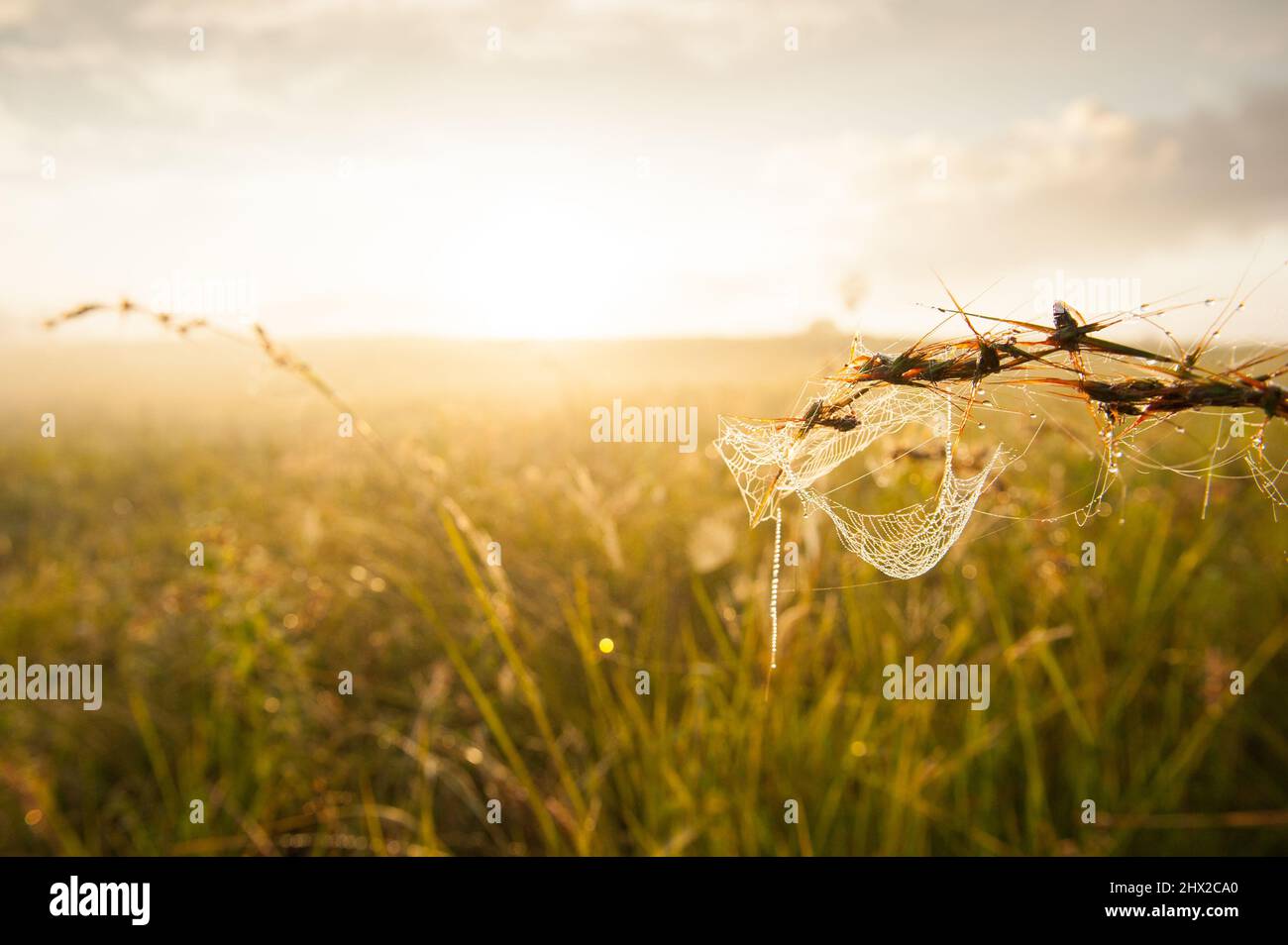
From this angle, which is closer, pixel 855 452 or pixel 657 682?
pixel 855 452

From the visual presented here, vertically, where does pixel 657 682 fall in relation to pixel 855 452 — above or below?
below

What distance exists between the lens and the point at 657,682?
3.07 metres

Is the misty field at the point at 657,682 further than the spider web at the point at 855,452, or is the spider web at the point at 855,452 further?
the misty field at the point at 657,682

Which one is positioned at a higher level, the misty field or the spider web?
the spider web

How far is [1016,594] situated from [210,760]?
11.1 feet

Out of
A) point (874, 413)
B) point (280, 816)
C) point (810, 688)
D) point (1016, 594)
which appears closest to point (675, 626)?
point (810, 688)

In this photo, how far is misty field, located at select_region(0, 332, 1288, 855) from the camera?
8.14 ft

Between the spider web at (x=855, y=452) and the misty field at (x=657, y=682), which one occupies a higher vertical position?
the spider web at (x=855, y=452)

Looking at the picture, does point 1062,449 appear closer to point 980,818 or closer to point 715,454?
point 715,454

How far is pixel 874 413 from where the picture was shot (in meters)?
1.15

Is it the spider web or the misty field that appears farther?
the misty field

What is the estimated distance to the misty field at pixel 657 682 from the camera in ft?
8.14
